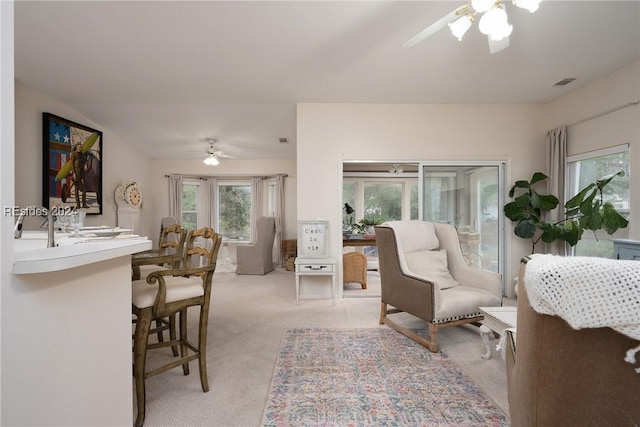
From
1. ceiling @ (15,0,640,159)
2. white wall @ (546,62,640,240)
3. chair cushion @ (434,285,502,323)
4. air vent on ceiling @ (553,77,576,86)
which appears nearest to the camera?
ceiling @ (15,0,640,159)

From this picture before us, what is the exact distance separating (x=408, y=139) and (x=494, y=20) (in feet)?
8.15

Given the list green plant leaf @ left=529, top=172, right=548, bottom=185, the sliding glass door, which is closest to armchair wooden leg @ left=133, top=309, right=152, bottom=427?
the sliding glass door

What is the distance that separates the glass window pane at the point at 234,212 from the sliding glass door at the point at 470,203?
14.0 feet

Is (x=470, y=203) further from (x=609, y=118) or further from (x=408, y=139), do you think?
(x=609, y=118)

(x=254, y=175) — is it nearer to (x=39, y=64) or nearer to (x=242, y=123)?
(x=242, y=123)

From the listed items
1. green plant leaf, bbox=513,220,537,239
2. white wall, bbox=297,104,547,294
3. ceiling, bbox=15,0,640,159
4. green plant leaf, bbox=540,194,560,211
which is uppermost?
ceiling, bbox=15,0,640,159

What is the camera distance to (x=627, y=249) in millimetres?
2473

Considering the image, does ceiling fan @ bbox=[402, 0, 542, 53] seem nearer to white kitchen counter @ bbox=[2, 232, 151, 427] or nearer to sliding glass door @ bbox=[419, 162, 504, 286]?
white kitchen counter @ bbox=[2, 232, 151, 427]

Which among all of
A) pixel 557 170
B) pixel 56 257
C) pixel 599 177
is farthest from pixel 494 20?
pixel 557 170

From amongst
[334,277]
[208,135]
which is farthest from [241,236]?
[334,277]

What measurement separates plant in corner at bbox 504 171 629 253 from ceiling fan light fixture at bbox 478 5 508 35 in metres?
2.34

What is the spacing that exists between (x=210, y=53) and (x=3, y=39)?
2326 millimetres

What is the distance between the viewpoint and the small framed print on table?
3.82 meters

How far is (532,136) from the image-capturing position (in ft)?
13.3
